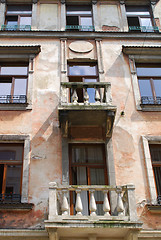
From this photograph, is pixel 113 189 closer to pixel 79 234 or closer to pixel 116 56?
pixel 79 234

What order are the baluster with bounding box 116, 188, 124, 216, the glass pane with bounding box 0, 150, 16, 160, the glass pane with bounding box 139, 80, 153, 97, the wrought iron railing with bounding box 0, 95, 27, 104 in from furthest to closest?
the glass pane with bounding box 139, 80, 153, 97 < the wrought iron railing with bounding box 0, 95, 27, 104 < the glass pane with bounding box 0, 150, 16, 160 < the baluster with bounding box 116, 188, 124, 216

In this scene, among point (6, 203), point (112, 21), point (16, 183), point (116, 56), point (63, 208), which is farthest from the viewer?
point (112, 21)

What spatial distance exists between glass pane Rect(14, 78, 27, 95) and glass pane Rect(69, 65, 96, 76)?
1.83 m

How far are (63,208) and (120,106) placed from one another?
4573mm

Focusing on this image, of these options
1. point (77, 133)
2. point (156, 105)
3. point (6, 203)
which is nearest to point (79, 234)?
point (6, 203)

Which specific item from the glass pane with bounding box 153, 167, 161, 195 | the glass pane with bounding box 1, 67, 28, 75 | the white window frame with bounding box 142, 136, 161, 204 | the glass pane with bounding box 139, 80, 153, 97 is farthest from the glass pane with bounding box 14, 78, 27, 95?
the glass pane with bounding box 153, 167, 161, 195

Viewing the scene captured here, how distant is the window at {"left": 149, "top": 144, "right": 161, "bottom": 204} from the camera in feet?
34.7

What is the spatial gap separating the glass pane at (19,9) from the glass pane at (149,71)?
18.7 feet

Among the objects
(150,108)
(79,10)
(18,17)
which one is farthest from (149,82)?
(18,17)

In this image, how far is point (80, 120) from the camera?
10930mm

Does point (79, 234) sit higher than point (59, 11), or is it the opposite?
point (59, 11)

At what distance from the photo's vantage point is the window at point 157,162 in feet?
34.7

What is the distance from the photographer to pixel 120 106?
39.0ft

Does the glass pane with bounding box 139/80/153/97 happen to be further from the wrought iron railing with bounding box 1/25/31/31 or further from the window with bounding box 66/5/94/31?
the wrought iron railing with bounding box 1/25/31/31
